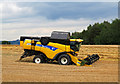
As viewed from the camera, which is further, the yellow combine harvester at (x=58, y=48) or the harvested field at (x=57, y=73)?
the yellow combine harvester at (x=58, y=48)

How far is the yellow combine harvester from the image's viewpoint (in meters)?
14.4

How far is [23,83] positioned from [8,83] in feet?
1.89

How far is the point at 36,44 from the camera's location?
15.1m

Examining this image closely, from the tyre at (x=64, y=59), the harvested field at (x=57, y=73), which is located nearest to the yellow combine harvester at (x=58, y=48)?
the tyre at (x=64, y=59)

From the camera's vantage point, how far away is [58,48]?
14516 mm

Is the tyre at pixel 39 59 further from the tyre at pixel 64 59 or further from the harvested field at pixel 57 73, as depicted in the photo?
the tyre at pixel 64 59

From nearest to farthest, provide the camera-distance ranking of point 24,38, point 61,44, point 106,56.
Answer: point 61,44, point 24,38, point 106,56

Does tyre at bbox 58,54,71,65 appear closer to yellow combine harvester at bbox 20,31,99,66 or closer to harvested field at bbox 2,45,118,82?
yellow combine harvester at bbox 20,31,99,66

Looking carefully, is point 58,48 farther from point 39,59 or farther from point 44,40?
point 39,59

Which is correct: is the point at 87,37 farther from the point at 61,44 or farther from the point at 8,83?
the point at 8,83

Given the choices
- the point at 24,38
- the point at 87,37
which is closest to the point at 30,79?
the point at 24,38

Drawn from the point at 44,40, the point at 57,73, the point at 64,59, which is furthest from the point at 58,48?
the point at 57,73

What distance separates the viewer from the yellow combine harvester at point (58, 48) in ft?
47.1

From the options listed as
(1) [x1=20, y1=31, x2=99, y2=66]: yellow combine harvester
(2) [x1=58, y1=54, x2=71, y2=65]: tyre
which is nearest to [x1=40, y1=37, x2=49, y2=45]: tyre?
(1) [x1=20, y1=31, x2=99, y2=66]: yellow combine harvester
